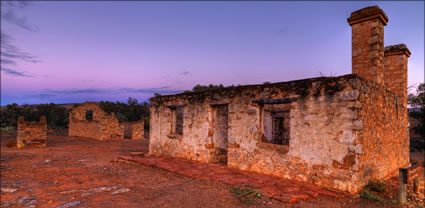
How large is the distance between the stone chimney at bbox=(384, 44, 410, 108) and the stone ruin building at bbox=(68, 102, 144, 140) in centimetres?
1737

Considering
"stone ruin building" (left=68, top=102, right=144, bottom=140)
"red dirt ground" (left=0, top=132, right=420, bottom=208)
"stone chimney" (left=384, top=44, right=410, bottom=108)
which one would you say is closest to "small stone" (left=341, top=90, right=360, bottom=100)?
"red dirt ground" (left=0, top=132, right=420, bottom=208)

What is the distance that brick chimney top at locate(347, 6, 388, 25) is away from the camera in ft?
22.2

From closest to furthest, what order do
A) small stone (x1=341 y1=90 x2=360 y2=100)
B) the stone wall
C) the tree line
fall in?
small stone (x1=341 y1=90 x2=360 y2=100), the stone wall, the tree line

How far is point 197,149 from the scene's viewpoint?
352 inches

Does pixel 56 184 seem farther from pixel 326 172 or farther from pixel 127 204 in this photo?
pixel 326 172

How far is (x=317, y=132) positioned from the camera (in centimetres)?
587

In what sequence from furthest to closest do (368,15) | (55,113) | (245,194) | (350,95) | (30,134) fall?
(55,113) → (30,134) → (368,15) → (350,95) → (245,194)

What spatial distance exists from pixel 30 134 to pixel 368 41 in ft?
54.1

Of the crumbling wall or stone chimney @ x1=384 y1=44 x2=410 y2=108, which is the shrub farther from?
stone chimney @ x1=384 y1=44 x2=410 y2=108

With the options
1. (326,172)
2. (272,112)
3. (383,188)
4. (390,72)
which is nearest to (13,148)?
(272,112)

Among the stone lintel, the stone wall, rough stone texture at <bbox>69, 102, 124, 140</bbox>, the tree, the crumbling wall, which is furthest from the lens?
rough stone texture at <bbox>69, 102, 124, 140</bbox>

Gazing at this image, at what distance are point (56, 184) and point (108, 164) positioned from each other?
9.12ft

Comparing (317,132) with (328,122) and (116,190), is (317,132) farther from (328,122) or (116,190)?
(116,190)

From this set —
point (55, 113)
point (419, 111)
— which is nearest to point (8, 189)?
point (419, 111)
